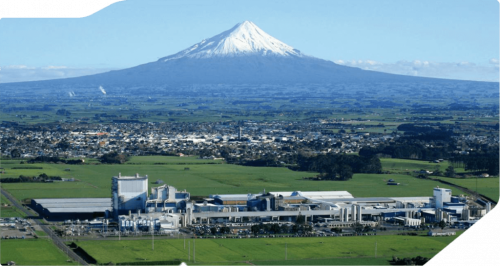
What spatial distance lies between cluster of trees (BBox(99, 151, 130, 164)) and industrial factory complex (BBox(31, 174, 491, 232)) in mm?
7251

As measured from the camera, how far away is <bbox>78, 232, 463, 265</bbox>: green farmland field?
38.3 ft

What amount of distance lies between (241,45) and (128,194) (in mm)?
47328

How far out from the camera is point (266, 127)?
35906mm

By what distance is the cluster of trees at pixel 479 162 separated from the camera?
21219 millimetres

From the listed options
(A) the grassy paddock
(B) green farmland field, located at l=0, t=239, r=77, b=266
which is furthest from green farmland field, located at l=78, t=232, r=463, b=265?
(A) the grassy paddock

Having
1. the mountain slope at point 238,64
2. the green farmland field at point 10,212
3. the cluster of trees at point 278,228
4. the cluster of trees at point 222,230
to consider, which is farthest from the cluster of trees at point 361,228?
the mountain slope at point 238,64

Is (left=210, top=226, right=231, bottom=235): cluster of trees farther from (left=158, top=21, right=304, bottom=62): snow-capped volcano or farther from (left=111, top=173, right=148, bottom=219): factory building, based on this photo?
(left=158, top=21, right=304, bottom=62): snow-capped volcano

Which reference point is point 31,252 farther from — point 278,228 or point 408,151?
point 408,151

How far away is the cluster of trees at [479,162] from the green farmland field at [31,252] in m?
11.5

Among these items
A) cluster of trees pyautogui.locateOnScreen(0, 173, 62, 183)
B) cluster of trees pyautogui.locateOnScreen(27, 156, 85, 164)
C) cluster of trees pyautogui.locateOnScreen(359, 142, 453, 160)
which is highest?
cluster of trees pyautogui.locateOnScreen(359, 142, 453, 160)

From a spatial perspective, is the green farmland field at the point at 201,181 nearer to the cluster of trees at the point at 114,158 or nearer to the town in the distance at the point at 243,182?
the town in the distance at the point at 243,182

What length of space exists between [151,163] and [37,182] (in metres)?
4.20

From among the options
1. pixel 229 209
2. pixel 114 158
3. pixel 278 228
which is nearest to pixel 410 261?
pixel 278 228

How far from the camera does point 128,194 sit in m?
14.5
